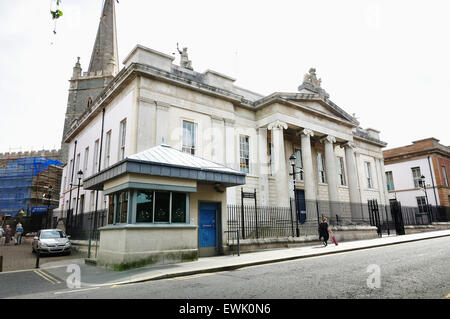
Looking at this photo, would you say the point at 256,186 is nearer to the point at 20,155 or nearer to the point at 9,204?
the point at 9,204

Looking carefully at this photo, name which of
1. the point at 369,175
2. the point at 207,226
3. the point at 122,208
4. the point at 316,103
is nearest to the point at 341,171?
the point at 369,175

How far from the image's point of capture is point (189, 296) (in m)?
5.57

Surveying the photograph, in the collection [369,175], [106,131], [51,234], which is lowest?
[51,234]

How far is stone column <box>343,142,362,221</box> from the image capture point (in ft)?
77.6

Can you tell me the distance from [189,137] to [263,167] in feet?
20.7

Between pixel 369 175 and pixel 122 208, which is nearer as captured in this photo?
pixel 122 208

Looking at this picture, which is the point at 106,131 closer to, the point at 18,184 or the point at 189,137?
the point at 189,137

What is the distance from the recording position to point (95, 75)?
5472 cm

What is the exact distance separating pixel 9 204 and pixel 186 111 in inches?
1654

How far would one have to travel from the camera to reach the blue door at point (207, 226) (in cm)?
1370

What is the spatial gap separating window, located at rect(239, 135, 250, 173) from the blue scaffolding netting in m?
38.8

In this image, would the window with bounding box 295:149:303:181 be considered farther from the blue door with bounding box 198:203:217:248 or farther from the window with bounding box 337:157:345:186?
the blue door with bounding box 198:203:217:248

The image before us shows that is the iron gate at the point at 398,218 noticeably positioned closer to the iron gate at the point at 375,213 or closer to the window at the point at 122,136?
the iron gate at the point at 375,213

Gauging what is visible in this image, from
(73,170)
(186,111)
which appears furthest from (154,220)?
(73,170)
